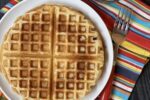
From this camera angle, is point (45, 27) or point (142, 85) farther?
point (142, 85)

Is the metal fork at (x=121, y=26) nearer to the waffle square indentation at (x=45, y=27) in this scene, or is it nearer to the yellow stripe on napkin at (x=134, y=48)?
the yellow stripe on napkin at (x=134, y=48)

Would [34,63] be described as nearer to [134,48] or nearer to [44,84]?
[44,84]

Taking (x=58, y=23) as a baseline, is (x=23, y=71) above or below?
below

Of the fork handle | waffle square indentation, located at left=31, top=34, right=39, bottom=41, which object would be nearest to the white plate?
the fork handle

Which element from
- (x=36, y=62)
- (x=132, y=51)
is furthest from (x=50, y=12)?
(x=132, y=51)

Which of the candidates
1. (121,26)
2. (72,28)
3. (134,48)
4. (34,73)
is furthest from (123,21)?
(34,73)

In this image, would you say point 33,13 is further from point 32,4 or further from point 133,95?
point 133,95

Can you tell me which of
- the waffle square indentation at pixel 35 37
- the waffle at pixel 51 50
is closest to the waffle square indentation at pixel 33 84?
the waffle at pixel 51 50

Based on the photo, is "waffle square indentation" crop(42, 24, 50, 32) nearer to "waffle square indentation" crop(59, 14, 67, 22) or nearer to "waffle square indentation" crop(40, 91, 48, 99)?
"waffle square indentation" crop(59, 14, 67, 22)
